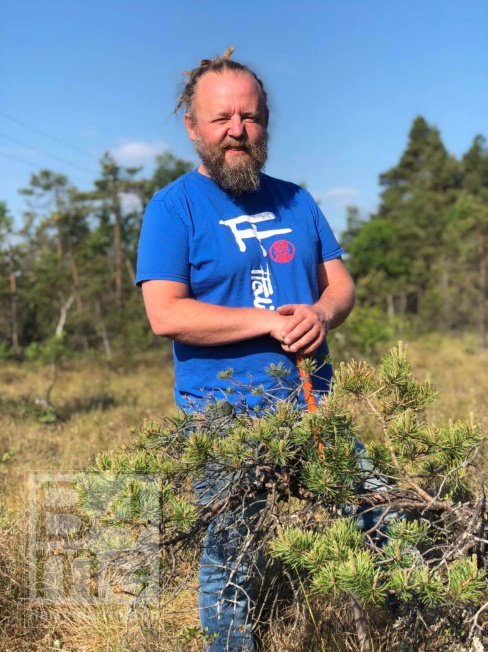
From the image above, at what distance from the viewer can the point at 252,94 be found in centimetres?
227

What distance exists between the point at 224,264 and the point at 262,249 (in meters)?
0.17

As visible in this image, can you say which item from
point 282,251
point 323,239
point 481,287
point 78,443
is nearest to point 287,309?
point 282,251

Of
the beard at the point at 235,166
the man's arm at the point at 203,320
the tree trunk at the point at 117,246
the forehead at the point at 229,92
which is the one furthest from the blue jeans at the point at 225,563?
the tree trunk at the point at 117,246

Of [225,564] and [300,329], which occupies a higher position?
[300,329]

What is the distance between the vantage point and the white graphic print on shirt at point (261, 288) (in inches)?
86.4

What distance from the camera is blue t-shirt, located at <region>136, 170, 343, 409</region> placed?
2.12 meters

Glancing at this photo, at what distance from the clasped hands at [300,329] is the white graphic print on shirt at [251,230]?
1.02ft

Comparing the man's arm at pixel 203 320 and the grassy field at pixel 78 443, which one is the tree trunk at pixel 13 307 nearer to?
the grassy field at pixel 78 443

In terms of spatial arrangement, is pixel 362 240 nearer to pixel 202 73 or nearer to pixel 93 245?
pixel 93 245

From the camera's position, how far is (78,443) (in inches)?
187

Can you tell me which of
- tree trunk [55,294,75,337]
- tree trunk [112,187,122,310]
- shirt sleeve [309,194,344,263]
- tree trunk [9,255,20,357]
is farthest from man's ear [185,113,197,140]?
tree trunk [112,187,122,310]

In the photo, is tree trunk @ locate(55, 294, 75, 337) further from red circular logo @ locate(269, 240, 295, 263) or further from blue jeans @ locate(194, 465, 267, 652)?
blue jeans @ locate(194, 465, 267, 652)

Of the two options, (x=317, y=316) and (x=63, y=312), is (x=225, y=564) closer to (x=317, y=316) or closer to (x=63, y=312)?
(x=317, y=316)

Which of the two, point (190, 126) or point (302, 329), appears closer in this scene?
point (302, 329)
